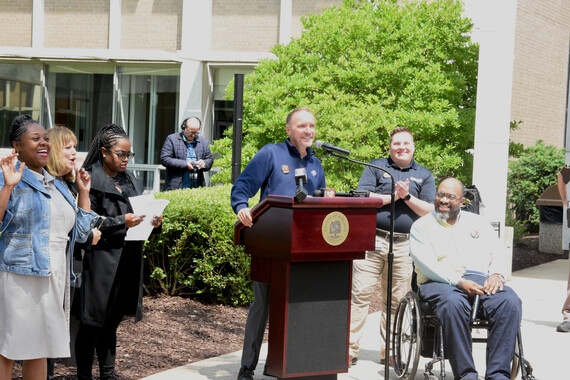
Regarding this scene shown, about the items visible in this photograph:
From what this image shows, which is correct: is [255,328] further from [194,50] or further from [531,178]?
[194,50]

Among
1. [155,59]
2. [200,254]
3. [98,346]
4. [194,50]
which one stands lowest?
[98,346]

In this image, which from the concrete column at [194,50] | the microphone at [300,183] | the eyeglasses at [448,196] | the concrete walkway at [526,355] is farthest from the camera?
the concrete column at [194,50]

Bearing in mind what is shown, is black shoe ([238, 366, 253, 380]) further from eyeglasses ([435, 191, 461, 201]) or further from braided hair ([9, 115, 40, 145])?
braided hair ([9, 115, 40, 145])

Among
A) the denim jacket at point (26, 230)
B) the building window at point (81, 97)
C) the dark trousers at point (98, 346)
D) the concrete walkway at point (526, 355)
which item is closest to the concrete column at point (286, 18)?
the building window at point (81, 97)

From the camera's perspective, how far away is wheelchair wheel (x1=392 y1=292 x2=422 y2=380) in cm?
622

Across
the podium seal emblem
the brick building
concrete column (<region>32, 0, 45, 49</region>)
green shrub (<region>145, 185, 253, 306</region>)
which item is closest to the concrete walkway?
green shrub (<region>145, 185, 253, 306</region>)

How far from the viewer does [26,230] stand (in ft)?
15.5

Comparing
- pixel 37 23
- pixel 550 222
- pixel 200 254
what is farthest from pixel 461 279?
pixel 37 23

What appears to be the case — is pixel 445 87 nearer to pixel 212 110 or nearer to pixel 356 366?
pixel 356 366

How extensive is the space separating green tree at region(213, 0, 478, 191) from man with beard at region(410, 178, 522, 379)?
5.81m

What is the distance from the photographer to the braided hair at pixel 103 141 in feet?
19.0

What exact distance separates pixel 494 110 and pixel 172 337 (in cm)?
664

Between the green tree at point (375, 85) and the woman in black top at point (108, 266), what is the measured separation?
→ 6804 mm

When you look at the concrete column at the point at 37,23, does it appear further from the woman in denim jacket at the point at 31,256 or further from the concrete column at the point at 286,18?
the woman in denim jacket at the point at 31,256
